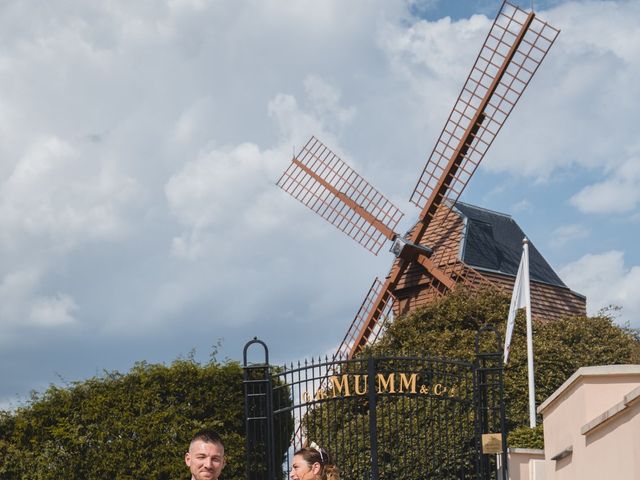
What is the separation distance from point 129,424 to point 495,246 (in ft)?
54.1

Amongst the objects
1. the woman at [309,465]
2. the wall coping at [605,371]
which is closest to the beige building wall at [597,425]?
the wall coping at [605,371]

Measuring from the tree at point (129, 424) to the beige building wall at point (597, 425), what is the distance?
4818 millimetres

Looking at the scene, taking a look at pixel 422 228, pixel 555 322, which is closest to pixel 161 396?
pixel 555 322

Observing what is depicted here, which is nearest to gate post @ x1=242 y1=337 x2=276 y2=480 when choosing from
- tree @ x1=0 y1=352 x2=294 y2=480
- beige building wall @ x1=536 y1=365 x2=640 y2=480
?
tree @ x1=0 y1=352 x2=294 y2=480

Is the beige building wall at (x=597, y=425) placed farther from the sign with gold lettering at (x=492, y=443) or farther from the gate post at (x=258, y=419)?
the gate post at (x=258, y=419)

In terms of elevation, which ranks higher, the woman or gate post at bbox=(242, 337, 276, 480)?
gate post at bbox=(242, 337, 276, 480)

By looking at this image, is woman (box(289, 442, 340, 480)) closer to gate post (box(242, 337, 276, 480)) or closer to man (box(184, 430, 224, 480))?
man (box(184, 430, 224, 480))

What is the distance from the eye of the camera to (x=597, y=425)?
35.2 feet

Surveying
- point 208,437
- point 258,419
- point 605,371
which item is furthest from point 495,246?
point 208,437

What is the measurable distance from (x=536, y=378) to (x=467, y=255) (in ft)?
21.3

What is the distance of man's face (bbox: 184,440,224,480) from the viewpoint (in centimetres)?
471

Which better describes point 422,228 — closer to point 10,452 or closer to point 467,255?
point 467,255

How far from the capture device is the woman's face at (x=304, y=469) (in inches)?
245

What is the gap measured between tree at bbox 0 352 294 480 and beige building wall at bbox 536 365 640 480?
4.82 metres
